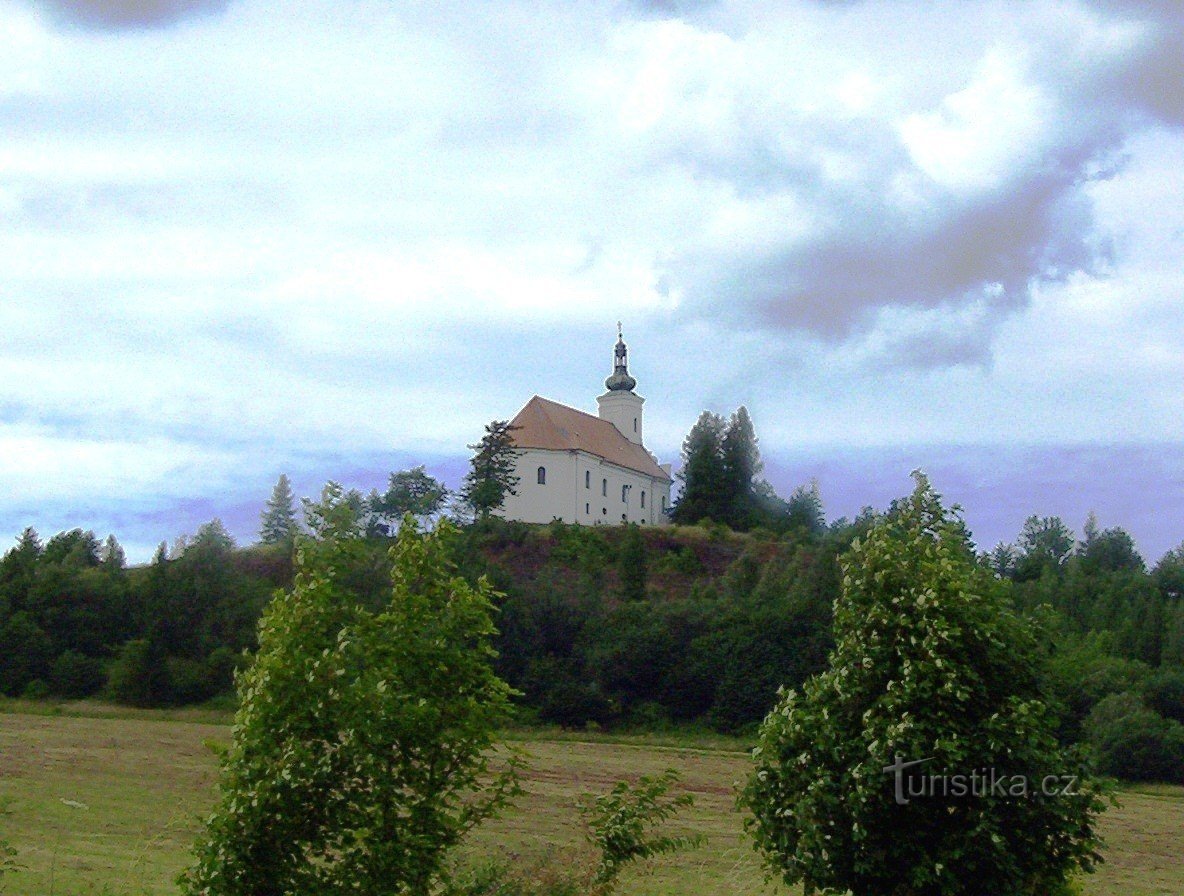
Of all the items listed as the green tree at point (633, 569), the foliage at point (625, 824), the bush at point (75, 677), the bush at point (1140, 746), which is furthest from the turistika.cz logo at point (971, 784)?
the green tree at point (633, 569)

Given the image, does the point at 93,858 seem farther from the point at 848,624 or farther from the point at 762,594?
the point at 762,594

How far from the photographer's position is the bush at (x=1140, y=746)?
43125mm

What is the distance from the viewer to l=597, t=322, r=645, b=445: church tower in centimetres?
9725

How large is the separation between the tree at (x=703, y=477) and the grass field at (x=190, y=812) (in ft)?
131

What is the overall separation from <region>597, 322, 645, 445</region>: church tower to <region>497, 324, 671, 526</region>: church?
0.08 m

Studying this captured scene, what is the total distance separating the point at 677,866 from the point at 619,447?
238ft

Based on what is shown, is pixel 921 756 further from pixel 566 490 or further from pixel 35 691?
pixel 566 490

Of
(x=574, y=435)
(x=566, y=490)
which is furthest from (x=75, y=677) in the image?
(x=574, y=435)

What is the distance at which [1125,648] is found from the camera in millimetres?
62719

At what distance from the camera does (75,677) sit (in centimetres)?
5366

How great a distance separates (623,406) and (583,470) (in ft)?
46.2

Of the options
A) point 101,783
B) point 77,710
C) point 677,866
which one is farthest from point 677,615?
point 677,866

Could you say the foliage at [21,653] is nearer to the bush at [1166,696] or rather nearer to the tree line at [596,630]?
the tree line at [596,630]

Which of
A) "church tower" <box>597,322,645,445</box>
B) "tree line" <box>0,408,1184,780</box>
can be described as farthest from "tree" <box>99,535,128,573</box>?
"church tower" <box>597,322,645,445</box>
